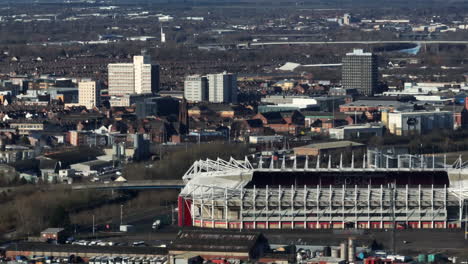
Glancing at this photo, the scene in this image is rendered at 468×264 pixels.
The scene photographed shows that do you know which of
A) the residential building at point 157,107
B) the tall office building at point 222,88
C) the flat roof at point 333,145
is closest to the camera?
the flat roof at point 333,145

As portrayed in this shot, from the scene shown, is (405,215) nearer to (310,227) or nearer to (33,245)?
(310,227)

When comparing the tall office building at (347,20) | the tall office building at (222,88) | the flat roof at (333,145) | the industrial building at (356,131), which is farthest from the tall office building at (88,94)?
the tall office building at (347,20)

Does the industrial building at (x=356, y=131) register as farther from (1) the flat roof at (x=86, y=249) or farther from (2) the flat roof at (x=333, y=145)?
(1) the flat roof at (x=86, y=249)

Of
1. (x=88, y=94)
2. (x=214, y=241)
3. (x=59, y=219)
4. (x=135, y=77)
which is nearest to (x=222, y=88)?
(x=88, y=94)

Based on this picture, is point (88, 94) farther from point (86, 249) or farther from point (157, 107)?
point (86, 249)

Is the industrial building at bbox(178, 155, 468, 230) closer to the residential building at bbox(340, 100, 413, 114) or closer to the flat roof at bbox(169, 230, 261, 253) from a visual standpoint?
the flat roof at bbox(169, 230, 261, 253)

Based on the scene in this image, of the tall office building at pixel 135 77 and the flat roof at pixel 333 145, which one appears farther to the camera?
the tall office building at pixel 135 77

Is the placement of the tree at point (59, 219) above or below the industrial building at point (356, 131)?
above
